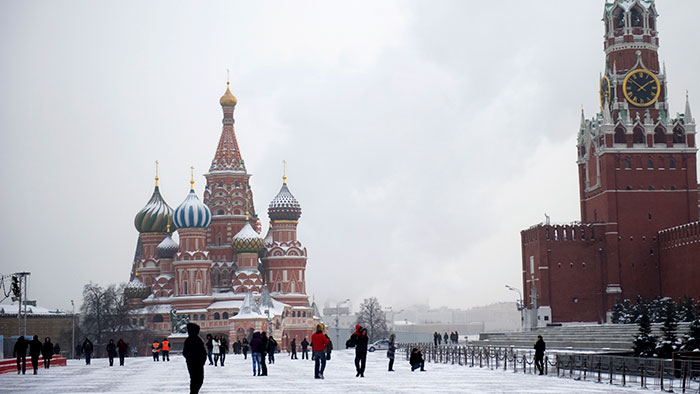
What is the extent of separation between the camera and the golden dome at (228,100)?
104m

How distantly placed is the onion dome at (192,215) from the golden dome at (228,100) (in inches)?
495

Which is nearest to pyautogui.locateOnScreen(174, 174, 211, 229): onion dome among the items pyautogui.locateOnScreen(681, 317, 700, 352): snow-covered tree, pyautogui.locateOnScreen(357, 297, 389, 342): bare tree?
pyautogui.locateOnScreen(357, 297, 389, 342): bare tree

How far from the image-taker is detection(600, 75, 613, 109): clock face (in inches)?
3162

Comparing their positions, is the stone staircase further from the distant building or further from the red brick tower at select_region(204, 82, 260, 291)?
the red brick tower at select_region(204, 82, 260, 291)

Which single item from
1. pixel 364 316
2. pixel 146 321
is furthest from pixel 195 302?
pixel 364 316

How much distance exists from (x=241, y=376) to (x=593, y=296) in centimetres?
5226

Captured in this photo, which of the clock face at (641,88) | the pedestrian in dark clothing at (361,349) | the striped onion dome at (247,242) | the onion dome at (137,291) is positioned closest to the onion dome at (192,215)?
the striped onion dome at (247,242)

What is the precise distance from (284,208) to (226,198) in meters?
6.04

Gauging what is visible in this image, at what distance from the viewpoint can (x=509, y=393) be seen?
2086 cm

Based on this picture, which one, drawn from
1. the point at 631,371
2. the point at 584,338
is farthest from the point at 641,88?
the point at 631,371

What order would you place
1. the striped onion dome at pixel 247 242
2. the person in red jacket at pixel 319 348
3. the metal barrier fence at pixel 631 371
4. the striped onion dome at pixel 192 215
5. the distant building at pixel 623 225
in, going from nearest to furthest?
1. the metal barrier fence at pixel 631 371
2. the person in red jacket at pixel 319 348
3. the distant building at pixel 623 225
4. the striped onion dome at pixel 192 215
5. the striped onion dome at pixel 247 242

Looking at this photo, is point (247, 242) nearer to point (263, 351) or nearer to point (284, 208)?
point (284, 208)

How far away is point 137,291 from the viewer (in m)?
100

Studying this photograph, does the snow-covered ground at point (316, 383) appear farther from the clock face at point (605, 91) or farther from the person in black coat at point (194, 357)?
the clock face at point (605, 91)
